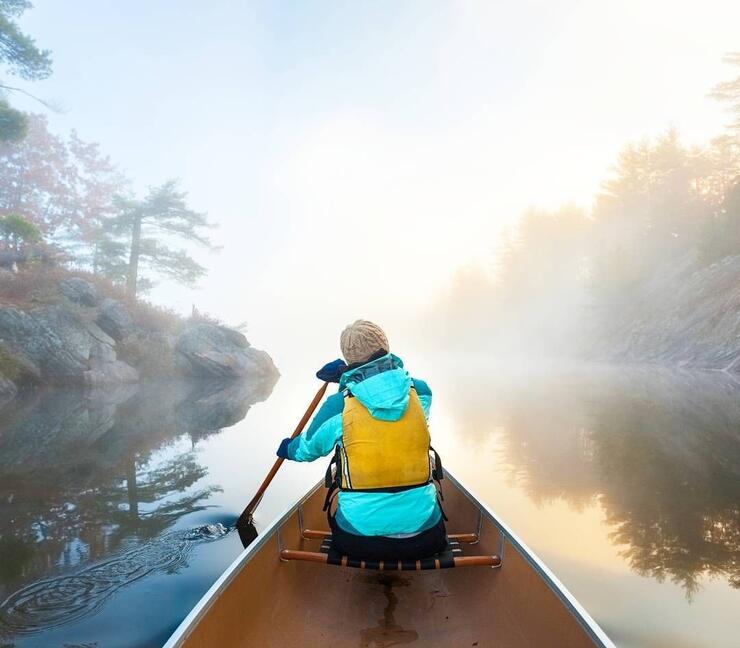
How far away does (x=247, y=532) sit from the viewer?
6363 millimetres

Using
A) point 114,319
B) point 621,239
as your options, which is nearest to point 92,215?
point 114,319

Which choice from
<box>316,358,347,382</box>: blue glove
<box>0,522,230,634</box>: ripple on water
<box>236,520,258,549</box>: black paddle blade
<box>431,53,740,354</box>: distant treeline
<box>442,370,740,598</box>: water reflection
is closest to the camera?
<box>316,358,347,382</box>: blue glove

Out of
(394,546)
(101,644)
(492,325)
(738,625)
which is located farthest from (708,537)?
(492,325)

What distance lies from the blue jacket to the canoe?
0.90 feet

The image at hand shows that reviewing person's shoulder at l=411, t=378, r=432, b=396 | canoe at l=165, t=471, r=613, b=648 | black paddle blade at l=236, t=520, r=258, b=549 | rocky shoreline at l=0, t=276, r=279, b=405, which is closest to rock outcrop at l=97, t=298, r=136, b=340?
rocky shoreline at l=0, t=276, r=279, b=405

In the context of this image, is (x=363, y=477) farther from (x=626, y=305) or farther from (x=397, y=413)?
(x=626, y=305)

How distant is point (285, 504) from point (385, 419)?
5.37 meters

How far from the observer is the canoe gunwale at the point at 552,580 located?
2.44 m

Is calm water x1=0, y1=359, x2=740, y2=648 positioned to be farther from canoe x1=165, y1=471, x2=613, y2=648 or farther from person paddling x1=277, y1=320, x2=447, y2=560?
person paddling x1=277, y1=320, x2=447, y2=560

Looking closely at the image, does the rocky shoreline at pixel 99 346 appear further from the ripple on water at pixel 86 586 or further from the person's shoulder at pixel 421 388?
the person's shoulder at pixel 421 388

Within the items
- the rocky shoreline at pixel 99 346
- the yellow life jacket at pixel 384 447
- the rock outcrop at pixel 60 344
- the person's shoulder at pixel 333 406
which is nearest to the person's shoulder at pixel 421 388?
the yellow life jacket at pixel 384 447

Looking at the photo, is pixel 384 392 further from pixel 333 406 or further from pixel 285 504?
pixel 285 504

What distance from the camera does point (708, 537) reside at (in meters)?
5.77

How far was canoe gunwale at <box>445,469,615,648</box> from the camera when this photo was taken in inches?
96.0
